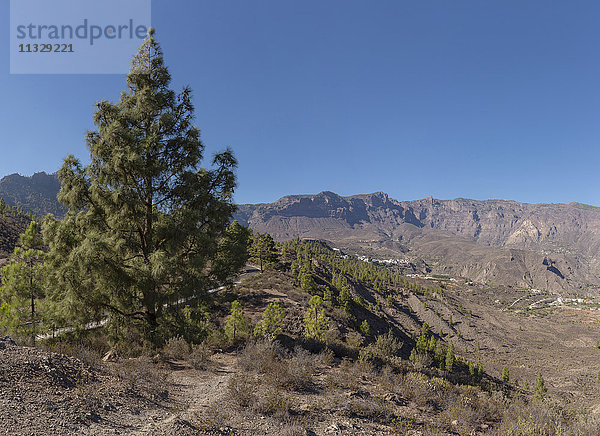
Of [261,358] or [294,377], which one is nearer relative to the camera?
[294,377]

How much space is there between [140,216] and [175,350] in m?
5.19

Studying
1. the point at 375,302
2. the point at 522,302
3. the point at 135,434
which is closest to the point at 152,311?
the point at 135,434

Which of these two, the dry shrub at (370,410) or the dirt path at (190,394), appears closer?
the dirt path at (190,394)

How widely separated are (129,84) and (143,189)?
4.00 metres

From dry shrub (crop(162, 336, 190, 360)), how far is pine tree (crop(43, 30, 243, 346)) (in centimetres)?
74

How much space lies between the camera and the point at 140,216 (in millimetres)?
9258

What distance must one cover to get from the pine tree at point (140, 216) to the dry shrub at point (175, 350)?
737 mm

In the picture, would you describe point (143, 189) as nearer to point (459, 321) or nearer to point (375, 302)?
Answer: point (375, 302)

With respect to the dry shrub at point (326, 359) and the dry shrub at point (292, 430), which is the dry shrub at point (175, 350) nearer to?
the dry shrub at point (326, 359)

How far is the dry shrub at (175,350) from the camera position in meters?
10.1

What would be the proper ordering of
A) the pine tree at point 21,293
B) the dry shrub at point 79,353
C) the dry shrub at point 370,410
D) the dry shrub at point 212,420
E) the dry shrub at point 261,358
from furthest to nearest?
1. the pine tree at point 21,293
2. the dry shrub at point 261,358
3. the dry shrub at point 79,353
4. the dry shrub at point 370,410
5. the dry shrub at point 212,420

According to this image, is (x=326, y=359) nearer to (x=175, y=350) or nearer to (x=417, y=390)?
(x=417, y=390)

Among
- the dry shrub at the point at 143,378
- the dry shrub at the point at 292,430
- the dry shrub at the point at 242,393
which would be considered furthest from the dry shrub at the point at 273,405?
the dry shrub at the point at 143,378

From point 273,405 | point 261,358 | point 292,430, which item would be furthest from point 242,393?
point 261,358
